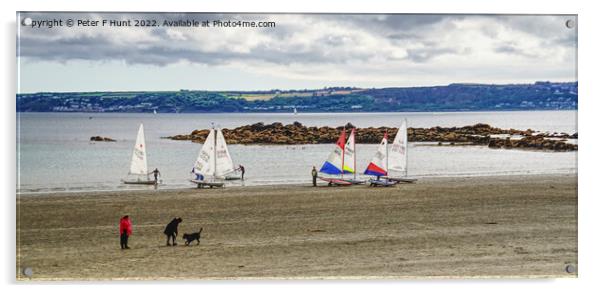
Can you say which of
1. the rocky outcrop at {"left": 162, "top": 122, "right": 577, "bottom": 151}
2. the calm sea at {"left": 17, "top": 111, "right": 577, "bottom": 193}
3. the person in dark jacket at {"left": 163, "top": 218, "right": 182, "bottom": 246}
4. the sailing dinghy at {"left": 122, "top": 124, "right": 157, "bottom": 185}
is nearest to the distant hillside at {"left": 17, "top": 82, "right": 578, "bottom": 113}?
the calm sea at {"left": 17, "top": 111, "right": 577, "bottom": 193}

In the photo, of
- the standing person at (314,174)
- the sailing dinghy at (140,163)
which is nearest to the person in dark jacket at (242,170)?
the standing person at (314,174)

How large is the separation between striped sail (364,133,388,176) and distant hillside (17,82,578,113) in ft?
2.33

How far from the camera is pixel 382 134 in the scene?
13.0 m

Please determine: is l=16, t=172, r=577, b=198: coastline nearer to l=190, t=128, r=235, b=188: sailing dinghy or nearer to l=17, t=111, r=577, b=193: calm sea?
l=17, t=111, r=577, b=193: calm sea

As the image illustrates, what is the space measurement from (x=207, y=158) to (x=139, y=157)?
3.41 feet

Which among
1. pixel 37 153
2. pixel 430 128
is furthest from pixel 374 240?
pixel 37 153

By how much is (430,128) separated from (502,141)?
116 cm

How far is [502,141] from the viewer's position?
13016mm

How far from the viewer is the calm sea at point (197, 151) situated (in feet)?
38.7

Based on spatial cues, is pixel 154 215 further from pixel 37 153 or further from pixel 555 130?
pixel 555 130

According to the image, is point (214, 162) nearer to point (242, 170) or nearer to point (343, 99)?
point (242, 170)

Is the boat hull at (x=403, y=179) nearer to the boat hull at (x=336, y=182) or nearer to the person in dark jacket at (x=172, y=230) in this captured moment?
the boat hull at (x=336, y=182)

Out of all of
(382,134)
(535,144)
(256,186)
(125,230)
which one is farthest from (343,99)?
(125,230)

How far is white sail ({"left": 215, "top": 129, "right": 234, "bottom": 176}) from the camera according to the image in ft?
41.8
